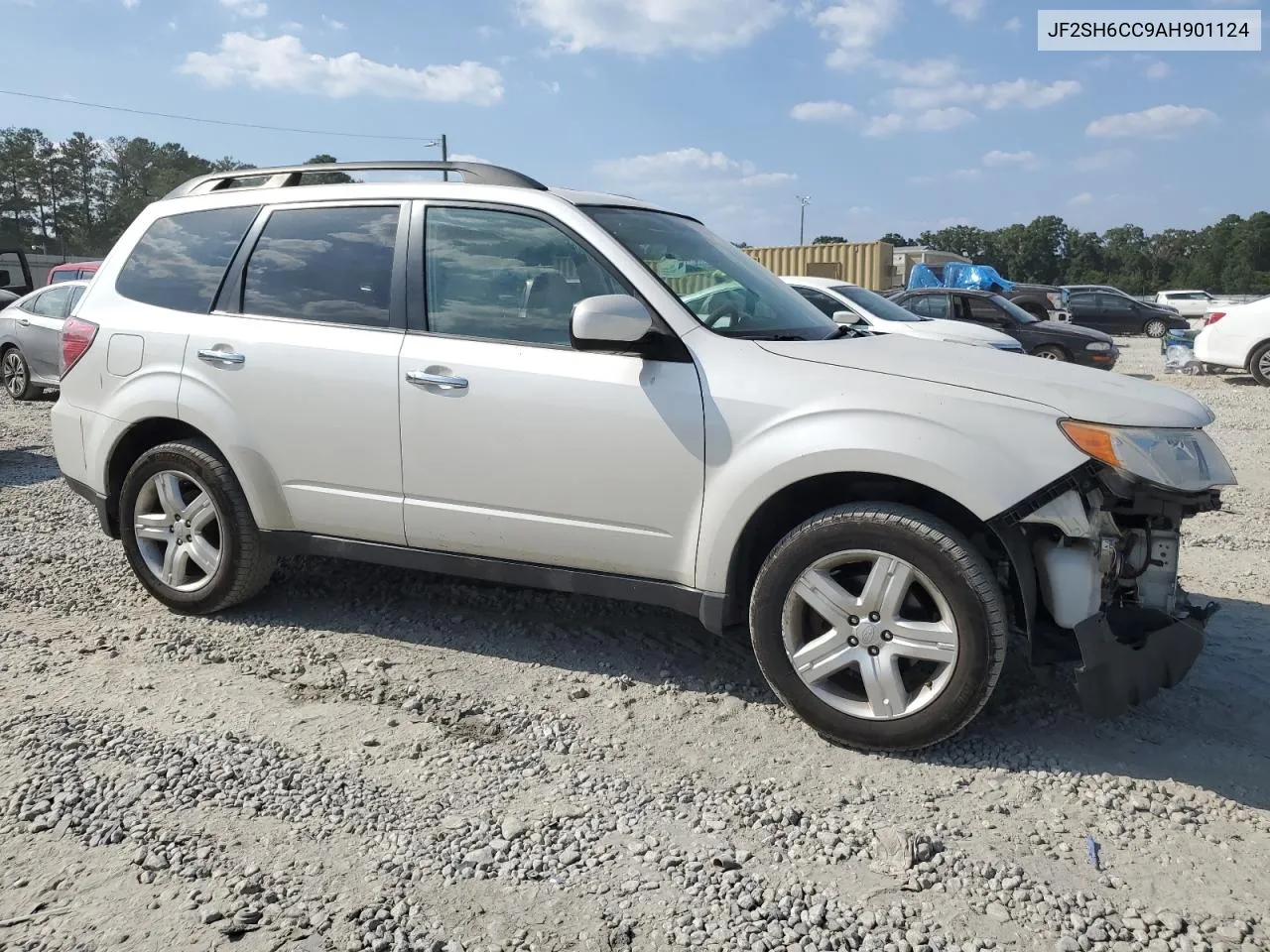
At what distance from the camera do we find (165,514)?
172 inches

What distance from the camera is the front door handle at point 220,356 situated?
4.08m

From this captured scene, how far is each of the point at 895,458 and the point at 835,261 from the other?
2751 cm

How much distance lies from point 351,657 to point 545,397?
1.46m

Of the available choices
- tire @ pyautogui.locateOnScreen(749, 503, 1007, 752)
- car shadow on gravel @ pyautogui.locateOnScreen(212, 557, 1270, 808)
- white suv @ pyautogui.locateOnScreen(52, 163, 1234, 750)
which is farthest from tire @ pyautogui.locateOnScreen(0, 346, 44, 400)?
tire @ pyautogui.locateOnScreen(749, 503, 1007, 752)

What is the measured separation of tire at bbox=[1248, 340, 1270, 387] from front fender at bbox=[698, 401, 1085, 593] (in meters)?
13.5

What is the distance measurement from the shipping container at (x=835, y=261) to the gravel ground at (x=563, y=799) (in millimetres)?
25656

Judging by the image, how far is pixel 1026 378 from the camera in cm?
324

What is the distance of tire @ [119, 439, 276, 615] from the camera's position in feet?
13.8

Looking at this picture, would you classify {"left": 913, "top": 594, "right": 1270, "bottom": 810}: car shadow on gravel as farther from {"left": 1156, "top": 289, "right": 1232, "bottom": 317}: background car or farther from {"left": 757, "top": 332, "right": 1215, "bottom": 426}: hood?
{"left": 1156, "top": 289, "right": 1232, "bottom": 317}: background car

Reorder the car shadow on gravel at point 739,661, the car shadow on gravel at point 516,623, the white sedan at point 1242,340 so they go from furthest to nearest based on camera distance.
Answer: the white sedan at point 1242,340
the car shadow on gravel at point 516,623
the car shadow on gravel at point 739,661

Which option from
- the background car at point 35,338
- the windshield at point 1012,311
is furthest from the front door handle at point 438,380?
the windshield at point 1012,311

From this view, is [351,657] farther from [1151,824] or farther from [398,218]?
[1151,824]

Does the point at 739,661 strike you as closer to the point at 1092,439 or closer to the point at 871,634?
the point at 871,634

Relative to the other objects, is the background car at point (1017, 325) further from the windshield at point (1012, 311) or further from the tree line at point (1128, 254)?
the tree line at point (1128, 254)
